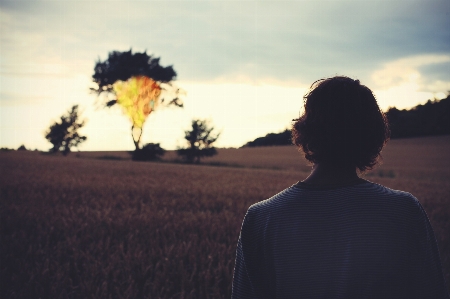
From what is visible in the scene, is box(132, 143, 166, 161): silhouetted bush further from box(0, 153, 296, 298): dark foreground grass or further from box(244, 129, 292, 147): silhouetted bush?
box(0, 153, 296, 298): dark foreground grass

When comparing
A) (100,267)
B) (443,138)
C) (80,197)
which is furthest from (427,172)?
(100,267)

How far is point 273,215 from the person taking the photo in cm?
136

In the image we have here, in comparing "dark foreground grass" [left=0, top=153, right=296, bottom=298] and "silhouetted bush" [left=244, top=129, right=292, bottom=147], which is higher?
"silhouetted bush" [left=244, top=129, right=292, bottom=147]

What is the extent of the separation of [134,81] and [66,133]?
79.1 ft

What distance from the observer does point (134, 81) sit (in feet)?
130

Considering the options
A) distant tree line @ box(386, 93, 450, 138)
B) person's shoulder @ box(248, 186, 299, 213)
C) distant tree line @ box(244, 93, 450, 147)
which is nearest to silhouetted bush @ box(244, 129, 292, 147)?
distant tree line @ box(244, 93, 450, 147)

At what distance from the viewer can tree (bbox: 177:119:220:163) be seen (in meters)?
42.1

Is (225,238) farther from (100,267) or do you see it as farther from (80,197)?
(80,197)

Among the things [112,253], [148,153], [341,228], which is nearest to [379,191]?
[341,228]

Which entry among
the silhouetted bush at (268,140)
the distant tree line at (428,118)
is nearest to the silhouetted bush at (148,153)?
the distant tree line at (428,118)

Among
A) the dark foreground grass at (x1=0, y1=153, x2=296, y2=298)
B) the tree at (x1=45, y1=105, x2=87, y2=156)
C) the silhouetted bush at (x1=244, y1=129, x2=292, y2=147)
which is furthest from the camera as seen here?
the silhouetted bush at (x1=244, y1=129, x2=292, y2=147)

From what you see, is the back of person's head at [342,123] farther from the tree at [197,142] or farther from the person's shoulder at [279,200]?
the tree at [197,142]

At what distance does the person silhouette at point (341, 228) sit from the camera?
1.26m

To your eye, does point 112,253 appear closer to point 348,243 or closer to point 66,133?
point 348,243
